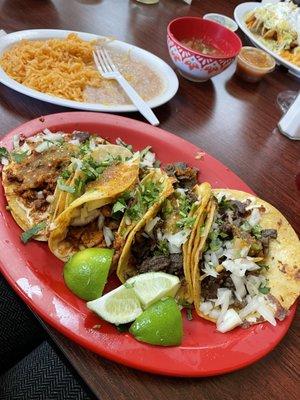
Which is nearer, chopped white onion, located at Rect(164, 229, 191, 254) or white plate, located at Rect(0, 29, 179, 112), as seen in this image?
chopped white onion, located at Rect(164, 229, 191, 254)

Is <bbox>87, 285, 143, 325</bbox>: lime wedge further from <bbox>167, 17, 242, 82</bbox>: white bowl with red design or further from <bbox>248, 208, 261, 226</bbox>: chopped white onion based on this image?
<bbox>167, 17, 242, 82</bbox>: white bowl with red design

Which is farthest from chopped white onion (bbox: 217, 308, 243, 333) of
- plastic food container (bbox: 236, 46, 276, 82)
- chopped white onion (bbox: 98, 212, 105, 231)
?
plastic food container (bbox: 236, 46, 276, 82)

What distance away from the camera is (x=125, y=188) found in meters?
1.26

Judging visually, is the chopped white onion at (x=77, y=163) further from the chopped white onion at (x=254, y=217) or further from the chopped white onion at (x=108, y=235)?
the chopped white onion at (x=254, y=217)

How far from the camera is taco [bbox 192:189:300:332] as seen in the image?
3.90ft

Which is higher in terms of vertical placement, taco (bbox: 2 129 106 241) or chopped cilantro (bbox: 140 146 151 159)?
chopped cilantro (bbox: 140 146 151 159)

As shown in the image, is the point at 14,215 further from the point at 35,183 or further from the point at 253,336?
the point at 253,336

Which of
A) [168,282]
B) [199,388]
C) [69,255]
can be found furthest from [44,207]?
[199,388]

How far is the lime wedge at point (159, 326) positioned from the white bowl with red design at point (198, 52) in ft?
4.44

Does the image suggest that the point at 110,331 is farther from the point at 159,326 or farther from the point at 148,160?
the point at 148,160

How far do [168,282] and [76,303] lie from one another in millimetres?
249

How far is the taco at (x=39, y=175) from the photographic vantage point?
1258 mm

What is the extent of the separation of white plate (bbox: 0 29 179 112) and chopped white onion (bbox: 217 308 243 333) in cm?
95

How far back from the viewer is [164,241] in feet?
4.10
